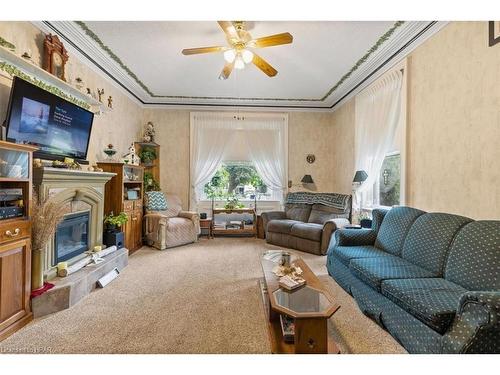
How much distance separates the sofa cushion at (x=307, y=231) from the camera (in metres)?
4.20

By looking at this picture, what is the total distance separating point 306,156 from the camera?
581 centimetres

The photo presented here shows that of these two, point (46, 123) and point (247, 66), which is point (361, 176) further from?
point (46, 123)

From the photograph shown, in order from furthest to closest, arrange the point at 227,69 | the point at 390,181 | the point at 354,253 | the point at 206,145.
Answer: the point at 206,145, the point at 390,181, the point at 227,69, the point at 354,253

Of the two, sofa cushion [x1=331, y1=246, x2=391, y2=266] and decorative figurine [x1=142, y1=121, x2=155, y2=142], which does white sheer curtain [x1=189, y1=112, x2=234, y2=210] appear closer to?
decorative figurine [x1=142, y1=121, x2=155, y2=142]

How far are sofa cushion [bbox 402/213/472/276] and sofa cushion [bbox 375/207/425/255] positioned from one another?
99 mm

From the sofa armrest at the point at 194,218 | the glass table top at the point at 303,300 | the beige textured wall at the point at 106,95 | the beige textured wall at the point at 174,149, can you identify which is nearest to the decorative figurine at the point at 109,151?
the beige textured wall at the point at 106,95

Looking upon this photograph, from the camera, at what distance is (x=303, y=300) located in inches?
70.8

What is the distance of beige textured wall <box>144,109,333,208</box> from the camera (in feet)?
→ 18.4

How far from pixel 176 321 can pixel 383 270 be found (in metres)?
1.86

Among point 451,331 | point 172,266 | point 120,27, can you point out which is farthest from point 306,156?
point 451,331

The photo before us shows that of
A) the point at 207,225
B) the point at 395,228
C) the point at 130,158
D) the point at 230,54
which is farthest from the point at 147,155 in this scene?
the point at 395,228

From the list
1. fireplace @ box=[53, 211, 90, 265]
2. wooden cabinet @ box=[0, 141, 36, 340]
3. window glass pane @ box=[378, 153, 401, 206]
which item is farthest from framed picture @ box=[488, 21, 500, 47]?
fireplace @ box=[53, 211, 90, 265]

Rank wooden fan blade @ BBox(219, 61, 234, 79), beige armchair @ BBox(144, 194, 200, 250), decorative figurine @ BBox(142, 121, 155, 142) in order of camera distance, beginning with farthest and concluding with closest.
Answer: decorative figurine @ BBox(142, 121, 155, 142) < beige armchair @ BBox(144, 194, 200, 250) < wooden fan blade @ BBox(219, 61, 234, 79)

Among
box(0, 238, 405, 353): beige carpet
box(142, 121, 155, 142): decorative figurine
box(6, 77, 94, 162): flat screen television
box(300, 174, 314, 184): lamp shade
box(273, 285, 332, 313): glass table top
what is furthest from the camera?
box(300, 174, 314, 184): lamp shade
